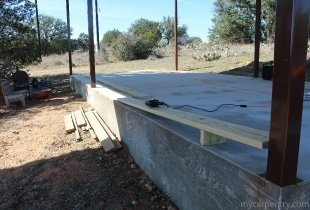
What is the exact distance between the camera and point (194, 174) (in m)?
3.08

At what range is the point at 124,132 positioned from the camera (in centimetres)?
541

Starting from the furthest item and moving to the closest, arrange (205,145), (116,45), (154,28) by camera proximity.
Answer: (154,28)
(116,45)
(205,145)

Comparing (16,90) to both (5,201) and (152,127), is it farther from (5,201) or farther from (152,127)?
(152,127)

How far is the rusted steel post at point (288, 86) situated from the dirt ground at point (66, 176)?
1696 millimetres

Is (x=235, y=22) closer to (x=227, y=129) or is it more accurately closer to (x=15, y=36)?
(x=15, y=36)

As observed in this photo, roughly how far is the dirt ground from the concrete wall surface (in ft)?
0.75

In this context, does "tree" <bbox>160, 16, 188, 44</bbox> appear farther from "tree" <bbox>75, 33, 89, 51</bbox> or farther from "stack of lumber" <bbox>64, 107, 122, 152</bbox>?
"stack of lumber" <bbox>64, 107, 122, 152</bbox>

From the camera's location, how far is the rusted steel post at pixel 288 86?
77.7 inches

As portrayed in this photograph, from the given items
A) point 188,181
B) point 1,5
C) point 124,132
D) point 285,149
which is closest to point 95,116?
point 124,132

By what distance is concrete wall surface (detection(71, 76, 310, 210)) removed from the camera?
2277mm

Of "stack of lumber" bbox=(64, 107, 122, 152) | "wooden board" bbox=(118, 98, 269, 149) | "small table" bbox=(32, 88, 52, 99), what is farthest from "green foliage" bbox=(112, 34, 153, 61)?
"wooden board" bbox=(118, 98, 269, 149)

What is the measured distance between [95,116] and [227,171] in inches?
196

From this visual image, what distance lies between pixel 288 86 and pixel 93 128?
4.91 metres

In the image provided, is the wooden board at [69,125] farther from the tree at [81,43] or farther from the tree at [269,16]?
the tree at [81,43]
